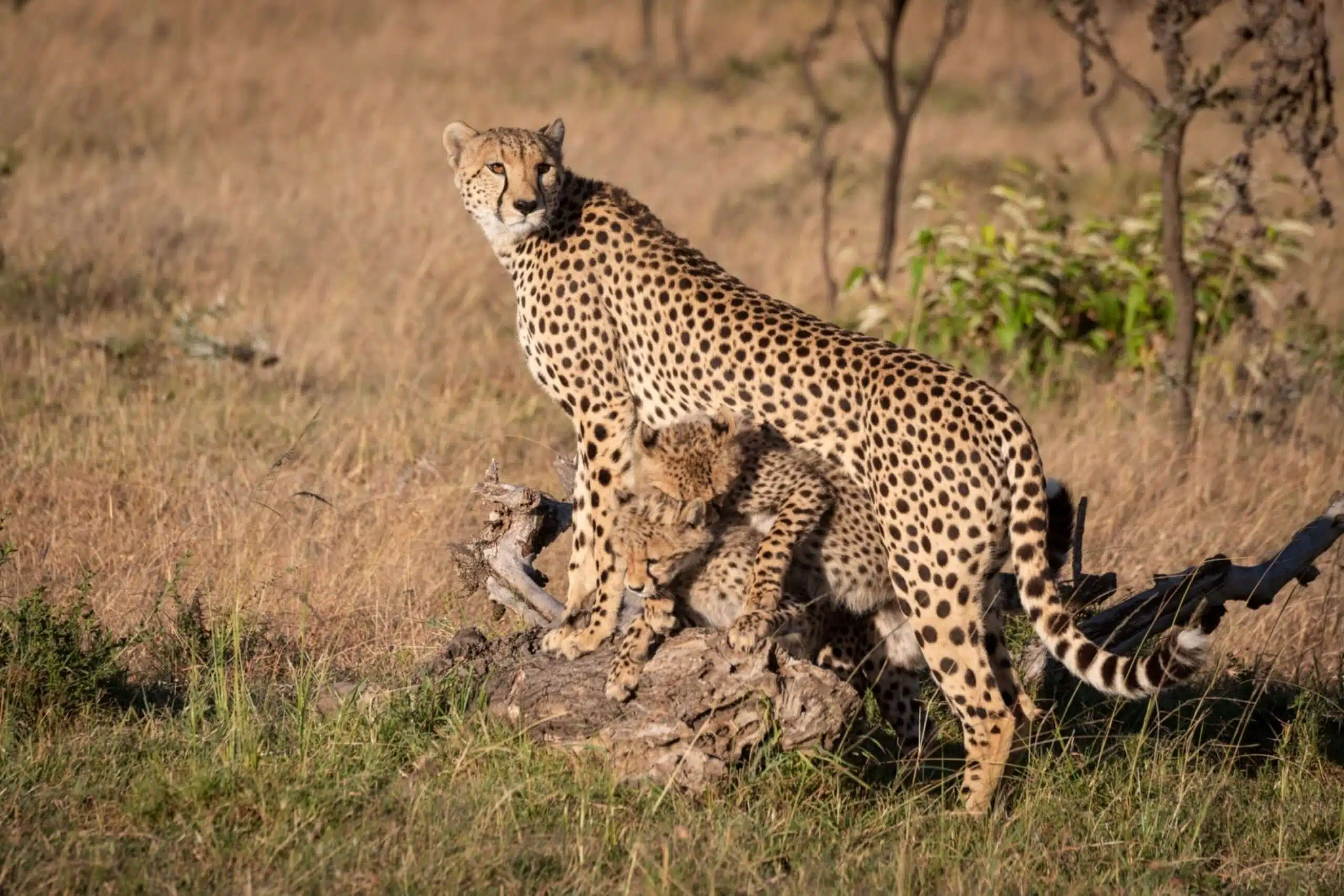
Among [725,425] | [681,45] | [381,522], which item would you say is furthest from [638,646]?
[681,45]

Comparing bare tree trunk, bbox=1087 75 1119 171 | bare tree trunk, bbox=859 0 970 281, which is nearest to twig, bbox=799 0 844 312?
bare tree trunk, bbox=859 0 970 281

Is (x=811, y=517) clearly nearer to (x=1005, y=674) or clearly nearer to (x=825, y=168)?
(x=1005, y=674)

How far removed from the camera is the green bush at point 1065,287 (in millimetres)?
7902

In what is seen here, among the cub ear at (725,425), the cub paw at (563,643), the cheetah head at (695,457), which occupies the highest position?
the cub ear at (725,425)

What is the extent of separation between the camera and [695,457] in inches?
165

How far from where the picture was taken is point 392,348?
7.81 metres

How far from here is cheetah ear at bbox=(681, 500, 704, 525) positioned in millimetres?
3994

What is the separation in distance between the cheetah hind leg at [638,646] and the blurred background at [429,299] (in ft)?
3.23

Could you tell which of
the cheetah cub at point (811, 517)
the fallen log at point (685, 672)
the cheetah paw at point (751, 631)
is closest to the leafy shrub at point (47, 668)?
the fallen log at point (685, 672)

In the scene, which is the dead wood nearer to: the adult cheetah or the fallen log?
the fallen log

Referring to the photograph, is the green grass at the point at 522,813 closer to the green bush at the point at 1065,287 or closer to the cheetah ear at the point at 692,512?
the cheetah ear at the point at 692,512

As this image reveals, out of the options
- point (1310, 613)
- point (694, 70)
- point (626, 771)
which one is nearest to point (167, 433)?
point (626, 771)

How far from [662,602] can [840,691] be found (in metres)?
0.52

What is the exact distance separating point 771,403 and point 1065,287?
164 inches
